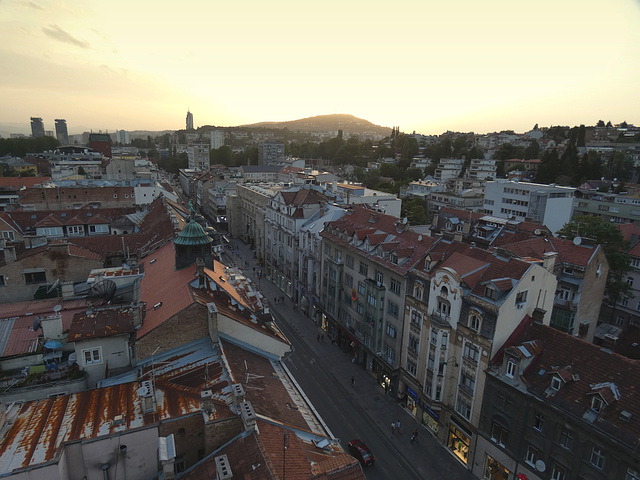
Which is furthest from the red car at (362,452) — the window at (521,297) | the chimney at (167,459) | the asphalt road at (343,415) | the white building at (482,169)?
the white building at (482,169)

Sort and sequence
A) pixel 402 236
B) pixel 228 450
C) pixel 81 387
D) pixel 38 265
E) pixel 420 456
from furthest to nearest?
pixel 402 236 → pixel 38 265 → pixel 420 456 → pixel 81 387 → pixel 228 450

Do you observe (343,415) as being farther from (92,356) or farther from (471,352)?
(92,356)

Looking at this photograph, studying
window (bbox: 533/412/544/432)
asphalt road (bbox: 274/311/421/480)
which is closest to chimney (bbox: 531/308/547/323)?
window (bbox: 533/412/544/432)

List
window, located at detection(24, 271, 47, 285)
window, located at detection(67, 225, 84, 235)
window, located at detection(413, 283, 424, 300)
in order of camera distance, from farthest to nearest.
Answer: window, located at detection(67, 225, 84, 235) < window, located at detection(413, 283, 424, 300) < window, located at detection(24, 271, 47, 285)

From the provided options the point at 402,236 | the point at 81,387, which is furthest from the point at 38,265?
the point at 402,236

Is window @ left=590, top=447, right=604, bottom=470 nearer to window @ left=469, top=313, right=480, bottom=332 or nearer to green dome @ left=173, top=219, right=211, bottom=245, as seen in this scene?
window @ left=469, top=313, right=480, bottom=332

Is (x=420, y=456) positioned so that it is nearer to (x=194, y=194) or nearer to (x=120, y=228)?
(x=120, y=228)
